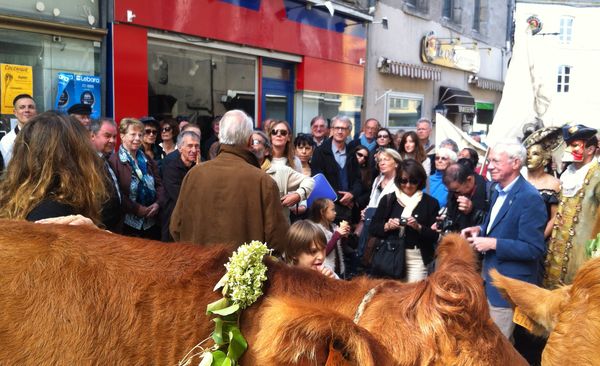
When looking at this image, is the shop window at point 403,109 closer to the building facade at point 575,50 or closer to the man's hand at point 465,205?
the man's hand at point 465,205

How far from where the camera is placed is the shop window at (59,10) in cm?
689

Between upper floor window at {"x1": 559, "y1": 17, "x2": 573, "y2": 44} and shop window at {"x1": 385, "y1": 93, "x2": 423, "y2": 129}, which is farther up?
upper floor window at {"x1": 559, "y1": 17, "x2": 573, "y2": 44}

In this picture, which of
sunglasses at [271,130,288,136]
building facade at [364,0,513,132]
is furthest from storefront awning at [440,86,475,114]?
sunglasses at [271,130,288,136]

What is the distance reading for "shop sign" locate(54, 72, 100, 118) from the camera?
24.4 ft

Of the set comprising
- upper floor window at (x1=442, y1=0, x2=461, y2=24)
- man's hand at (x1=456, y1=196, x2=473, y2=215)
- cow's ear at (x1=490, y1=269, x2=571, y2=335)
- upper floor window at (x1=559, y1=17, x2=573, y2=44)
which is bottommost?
cow's ear at (x1=490, y1=269, x2=571, y2=335)

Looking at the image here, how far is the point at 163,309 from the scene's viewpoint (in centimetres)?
150

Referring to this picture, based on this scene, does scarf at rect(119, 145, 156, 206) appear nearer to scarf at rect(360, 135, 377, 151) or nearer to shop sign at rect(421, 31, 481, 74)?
scarf at rect(360, 135, 377, 151)

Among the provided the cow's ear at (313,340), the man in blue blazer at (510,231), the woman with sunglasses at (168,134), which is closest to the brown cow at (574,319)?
the cow's ear at (313,340)

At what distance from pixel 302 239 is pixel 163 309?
252 centimetres

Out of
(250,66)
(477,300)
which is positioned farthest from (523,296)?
(250,66)

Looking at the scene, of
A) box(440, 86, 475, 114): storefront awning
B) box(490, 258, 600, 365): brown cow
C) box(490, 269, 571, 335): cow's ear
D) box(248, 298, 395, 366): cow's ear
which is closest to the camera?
box(248, 298, 395, 366): cow's ear

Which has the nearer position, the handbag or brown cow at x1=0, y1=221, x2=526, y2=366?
brown cow at x1=0, y1=221, x2=526, y2=366

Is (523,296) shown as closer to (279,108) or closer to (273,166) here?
(273,166)

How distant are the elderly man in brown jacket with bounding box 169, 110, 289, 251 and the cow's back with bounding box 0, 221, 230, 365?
2202 mm
